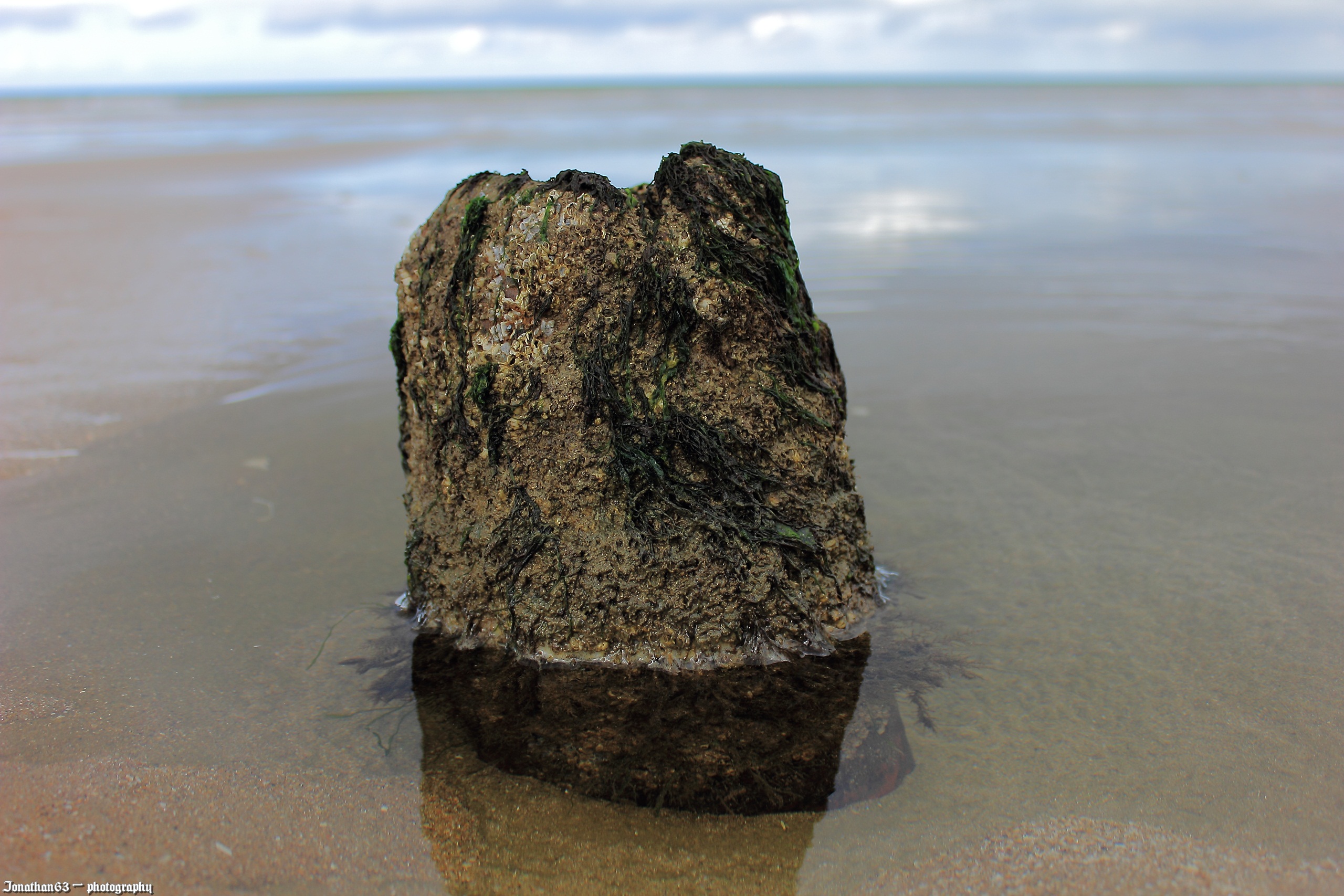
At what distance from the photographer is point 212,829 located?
213 centimetres

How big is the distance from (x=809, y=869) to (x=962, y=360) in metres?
4.30

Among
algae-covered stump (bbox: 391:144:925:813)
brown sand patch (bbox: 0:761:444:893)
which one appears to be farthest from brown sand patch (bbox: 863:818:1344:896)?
brown sand patch (bbox: 0:761:444:893)

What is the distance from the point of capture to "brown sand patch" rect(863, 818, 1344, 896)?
198cm

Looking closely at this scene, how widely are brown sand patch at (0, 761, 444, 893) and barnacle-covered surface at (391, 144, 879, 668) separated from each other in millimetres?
725

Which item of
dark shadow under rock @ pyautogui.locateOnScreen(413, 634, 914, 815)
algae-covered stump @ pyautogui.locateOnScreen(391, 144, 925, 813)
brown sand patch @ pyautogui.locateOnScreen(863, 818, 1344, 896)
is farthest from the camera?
algae-covered stump @ pyautogui.locateOnScreen(391, 144, 925, 813)

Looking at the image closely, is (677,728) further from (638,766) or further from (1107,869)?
(1107,869)

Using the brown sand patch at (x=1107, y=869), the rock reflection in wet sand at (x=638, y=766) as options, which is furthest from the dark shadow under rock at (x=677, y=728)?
the brown sand patch at (x=1107, y=869)

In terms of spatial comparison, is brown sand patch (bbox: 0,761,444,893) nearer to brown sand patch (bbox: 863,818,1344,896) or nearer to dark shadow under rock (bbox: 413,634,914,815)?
dark shadow under rock (bbox: 413,634,914,815)

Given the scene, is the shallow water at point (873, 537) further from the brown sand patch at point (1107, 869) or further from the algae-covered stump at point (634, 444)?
the algae-covered stump at point (634, 444)

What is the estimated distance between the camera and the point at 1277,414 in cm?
474

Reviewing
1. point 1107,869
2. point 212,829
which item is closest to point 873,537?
point 1107,869

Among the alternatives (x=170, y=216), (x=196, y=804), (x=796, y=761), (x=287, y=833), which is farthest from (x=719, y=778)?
(x=170, y=216)

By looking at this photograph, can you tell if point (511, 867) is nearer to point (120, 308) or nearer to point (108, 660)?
point (108, 660)

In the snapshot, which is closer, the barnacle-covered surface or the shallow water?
the shallow water
